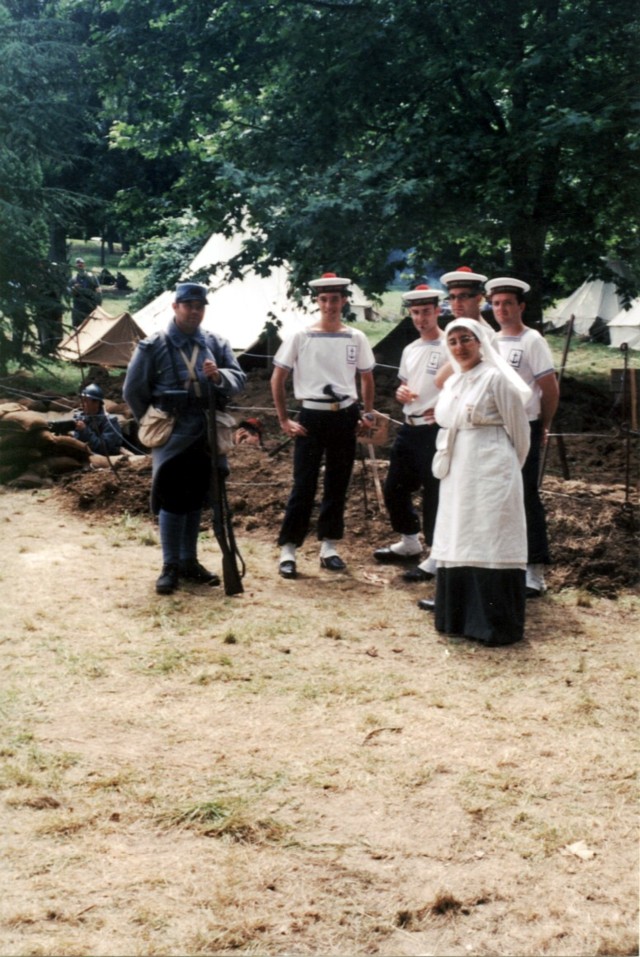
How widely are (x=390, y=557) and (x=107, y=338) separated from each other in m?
11.1

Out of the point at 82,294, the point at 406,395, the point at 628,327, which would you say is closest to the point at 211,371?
the point at 406,395

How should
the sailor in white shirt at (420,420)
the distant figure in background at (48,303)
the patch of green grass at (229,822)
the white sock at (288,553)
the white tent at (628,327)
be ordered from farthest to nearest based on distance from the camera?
1. the white tent at (628,327)
2. the distant figure in background at (48,303)
3. the white sock at (288,553)
4. the sailor in white shirt at (420,420)
5. the patch of green grass at (229,822)

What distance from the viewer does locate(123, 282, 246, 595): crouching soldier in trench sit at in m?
6.62

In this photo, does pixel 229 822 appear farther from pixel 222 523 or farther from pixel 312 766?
pixel 222 523

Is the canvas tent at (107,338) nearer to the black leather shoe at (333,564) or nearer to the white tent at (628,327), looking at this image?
the white tent at (628,327)

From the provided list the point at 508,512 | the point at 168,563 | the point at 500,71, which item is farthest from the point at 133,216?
the point at 508,512

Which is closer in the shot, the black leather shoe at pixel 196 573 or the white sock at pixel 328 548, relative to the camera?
the black leather shoe at pixel 196 573

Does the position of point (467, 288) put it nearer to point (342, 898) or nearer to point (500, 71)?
point (342, 898)

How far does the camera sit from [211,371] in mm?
6484

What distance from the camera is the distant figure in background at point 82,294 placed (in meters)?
16.7

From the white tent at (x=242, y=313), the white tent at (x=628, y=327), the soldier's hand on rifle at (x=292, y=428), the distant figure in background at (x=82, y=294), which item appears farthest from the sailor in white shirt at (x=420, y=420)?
the white tent at (x=628, y=327)

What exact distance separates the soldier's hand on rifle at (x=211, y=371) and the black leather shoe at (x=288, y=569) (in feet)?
4.31

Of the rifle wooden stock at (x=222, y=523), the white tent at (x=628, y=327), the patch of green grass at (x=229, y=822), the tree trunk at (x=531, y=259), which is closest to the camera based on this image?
the patch of green grass at (x=229, y=822)

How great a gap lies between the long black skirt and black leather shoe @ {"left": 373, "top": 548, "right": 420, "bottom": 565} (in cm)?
146
